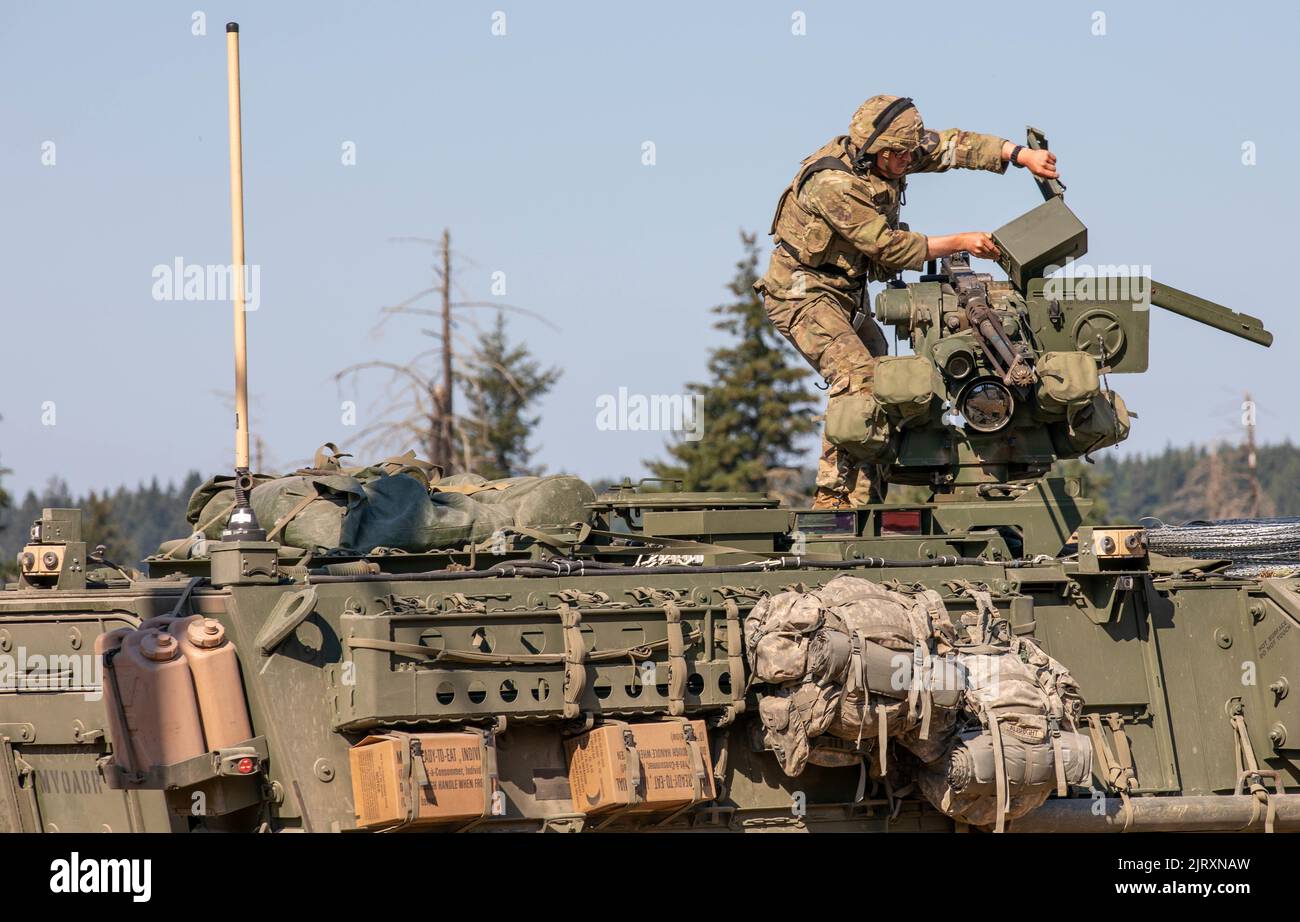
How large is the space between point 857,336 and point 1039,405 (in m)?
1.78

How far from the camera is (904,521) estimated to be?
12.6 metres

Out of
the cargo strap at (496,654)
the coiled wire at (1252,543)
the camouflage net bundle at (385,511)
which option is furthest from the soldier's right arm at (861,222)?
the cargo strap at (496,654)

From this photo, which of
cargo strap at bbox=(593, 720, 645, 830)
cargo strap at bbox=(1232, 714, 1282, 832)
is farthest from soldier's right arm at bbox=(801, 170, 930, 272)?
cargo strap at bbox=(593, 720, 645, 830)

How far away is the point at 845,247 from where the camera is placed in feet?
46.5

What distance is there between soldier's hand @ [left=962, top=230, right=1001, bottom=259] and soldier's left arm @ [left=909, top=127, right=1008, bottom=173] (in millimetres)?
847

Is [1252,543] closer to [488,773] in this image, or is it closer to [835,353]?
[835,353]

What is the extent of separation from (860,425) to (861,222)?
71.0 inches

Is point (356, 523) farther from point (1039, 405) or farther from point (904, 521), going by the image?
point (1039, 405)

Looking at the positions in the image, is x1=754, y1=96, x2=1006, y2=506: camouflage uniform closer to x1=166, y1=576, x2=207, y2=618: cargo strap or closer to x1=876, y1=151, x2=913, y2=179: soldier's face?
x1=876, y1=151, x2=913, y2=179: soldier's face

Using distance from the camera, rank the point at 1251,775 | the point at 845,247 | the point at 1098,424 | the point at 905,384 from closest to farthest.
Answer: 1. the point at 1251,775
2. the point at 905,384
3. the point at 1098,424
4. the point at 845,247

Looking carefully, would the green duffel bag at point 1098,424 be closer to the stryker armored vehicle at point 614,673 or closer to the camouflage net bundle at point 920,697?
the stryker armored vehicle at point 614,673

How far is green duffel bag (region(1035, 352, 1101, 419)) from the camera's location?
1260 centimetres

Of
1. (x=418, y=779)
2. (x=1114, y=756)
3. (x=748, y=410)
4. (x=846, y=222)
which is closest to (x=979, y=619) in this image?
(x=1114, y=756)

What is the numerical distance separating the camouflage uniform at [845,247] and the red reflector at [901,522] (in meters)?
1.07
